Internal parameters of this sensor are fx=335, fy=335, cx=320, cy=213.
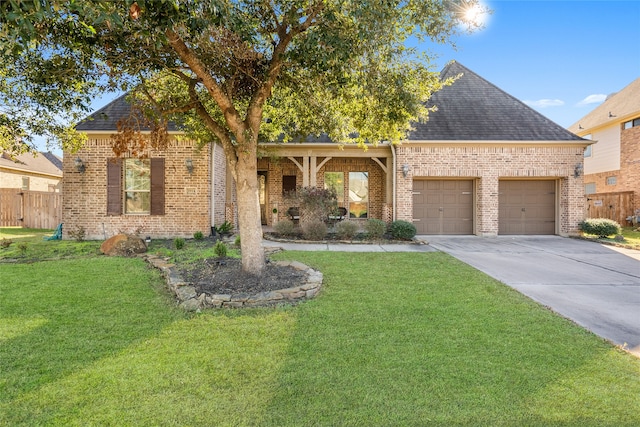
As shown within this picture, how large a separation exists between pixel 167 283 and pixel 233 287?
4.23 ft

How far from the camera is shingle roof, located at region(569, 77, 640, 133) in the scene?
1648 cm

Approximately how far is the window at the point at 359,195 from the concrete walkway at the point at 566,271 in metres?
3.50

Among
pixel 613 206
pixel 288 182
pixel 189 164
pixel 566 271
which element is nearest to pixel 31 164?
pixel 189 164

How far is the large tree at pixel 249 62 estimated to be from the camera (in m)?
4.36

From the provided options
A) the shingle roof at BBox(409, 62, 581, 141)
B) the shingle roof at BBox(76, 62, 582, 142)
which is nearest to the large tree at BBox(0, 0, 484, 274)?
the shingle roof at BBox(76, 62, 582, 142)

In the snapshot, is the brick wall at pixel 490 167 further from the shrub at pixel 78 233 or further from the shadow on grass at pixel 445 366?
the shrub at pixel 78 233

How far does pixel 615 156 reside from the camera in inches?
683

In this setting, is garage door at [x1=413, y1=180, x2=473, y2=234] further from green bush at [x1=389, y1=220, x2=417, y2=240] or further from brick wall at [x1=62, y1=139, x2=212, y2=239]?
brick wall at [x1=62, y1=139, x2=212, y2=239]

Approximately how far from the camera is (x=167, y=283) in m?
5.45

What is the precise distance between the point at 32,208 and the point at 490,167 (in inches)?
762

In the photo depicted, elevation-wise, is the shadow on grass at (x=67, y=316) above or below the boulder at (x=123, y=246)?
below

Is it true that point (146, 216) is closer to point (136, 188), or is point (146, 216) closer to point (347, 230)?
point (136, 188)

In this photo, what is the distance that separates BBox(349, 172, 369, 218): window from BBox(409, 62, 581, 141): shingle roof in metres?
2.85

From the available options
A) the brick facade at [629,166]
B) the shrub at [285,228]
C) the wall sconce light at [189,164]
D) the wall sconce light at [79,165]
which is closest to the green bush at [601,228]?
the brick facade at [629,166]
